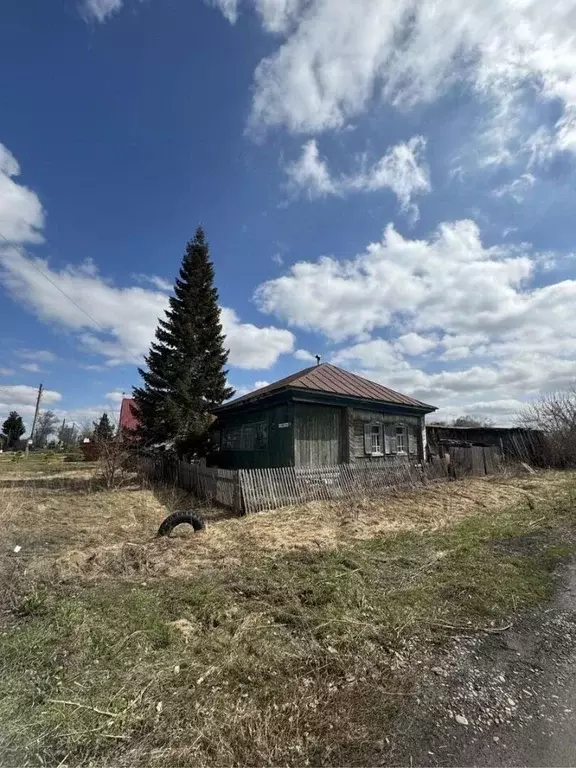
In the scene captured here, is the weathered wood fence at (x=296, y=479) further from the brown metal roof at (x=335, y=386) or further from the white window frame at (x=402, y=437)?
the brown metal roof at (x=335, y=386)

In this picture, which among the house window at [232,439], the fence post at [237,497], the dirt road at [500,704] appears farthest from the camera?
the house window at [232,439]

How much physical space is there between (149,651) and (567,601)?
4557mm

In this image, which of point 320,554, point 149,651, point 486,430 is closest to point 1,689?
point 149,651

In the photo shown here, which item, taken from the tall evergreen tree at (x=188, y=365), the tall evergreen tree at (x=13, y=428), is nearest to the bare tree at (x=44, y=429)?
the tall evergreen tree at (x=13, y=428)

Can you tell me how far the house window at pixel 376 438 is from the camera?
16.5 m

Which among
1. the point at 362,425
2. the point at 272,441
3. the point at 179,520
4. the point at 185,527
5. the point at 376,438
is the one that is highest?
the point at 362,425

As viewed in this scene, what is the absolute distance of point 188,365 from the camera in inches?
776

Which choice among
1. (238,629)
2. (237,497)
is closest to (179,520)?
(237,497)

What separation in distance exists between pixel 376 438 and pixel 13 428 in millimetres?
62631

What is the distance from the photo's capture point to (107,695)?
2.72m

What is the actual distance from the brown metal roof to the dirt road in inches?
406

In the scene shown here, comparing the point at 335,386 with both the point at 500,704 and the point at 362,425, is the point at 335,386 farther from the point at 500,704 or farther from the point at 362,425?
the point at 500,704

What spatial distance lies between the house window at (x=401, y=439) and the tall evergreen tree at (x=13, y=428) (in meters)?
62.1

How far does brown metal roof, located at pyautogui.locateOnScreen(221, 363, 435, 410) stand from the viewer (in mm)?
14353
